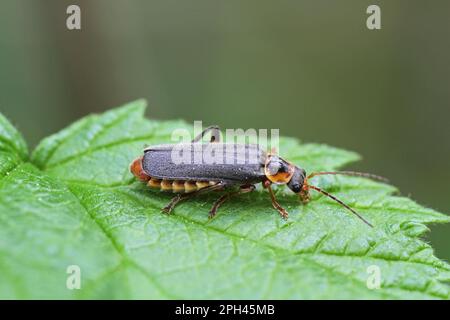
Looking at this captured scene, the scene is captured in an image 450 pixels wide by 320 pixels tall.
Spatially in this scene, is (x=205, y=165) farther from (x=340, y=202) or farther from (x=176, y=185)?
(x=340, y=202)

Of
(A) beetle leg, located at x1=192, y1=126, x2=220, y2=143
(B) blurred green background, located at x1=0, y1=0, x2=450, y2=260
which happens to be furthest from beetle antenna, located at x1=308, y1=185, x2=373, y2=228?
(B) blurred green background, located at x1=0, y1=0, x2=450, y2=260

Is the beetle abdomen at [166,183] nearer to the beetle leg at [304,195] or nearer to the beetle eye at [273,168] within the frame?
the beetle eye at [273,168]

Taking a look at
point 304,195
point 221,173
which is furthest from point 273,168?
point 221,173

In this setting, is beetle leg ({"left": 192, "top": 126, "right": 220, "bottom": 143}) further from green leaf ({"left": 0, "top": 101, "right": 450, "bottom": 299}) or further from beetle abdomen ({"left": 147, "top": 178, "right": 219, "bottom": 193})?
beetle abdomen ({"left": 147, "top": 178, "right": 219, "bottom": 193})

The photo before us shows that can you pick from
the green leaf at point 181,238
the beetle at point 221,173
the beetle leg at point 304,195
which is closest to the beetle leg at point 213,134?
the beetle at point 221,173

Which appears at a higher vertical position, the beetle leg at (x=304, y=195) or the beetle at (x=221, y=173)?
the beetle at (x=221, y=173)

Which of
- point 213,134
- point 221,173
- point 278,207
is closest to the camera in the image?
point 278,207
